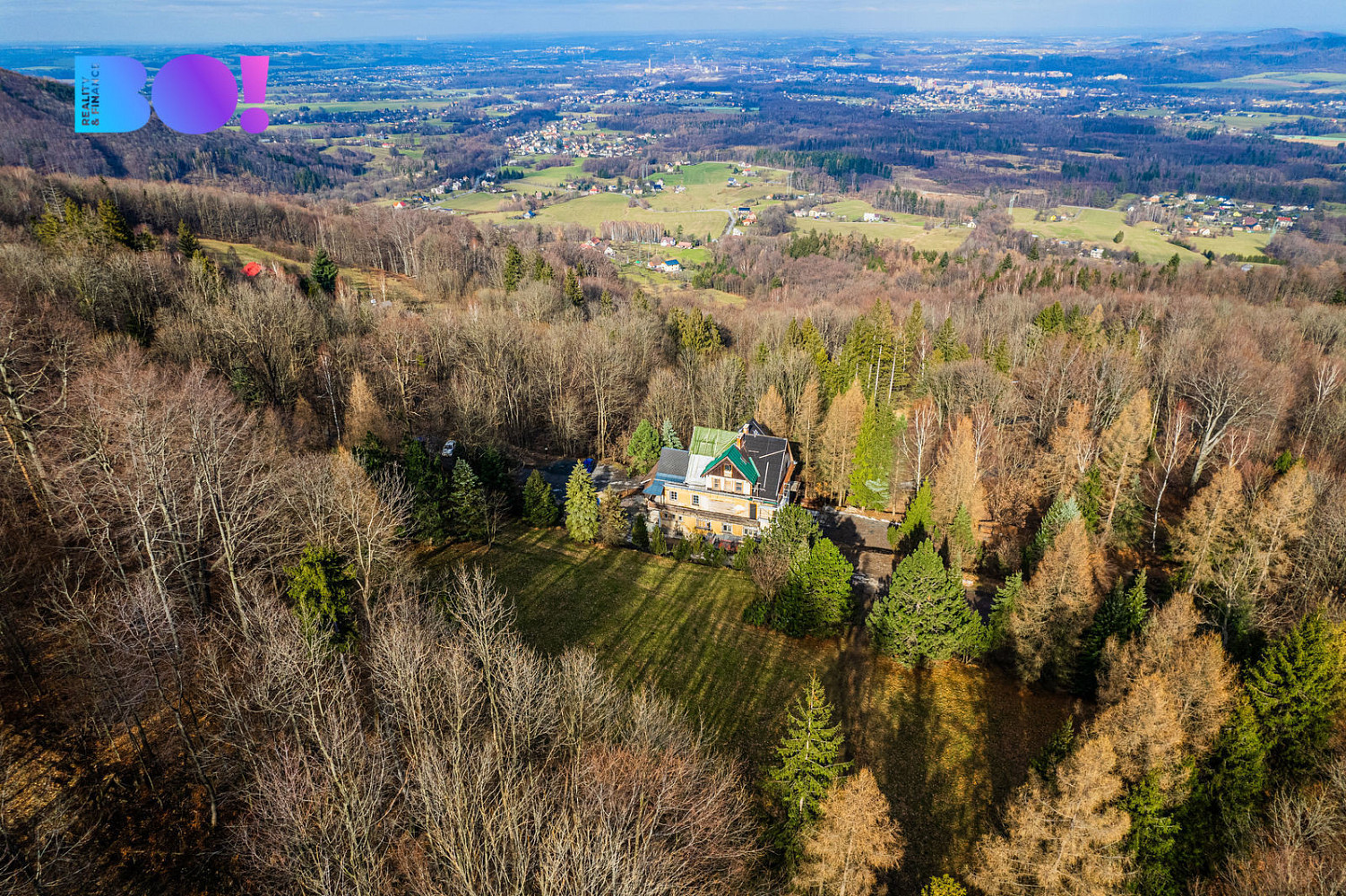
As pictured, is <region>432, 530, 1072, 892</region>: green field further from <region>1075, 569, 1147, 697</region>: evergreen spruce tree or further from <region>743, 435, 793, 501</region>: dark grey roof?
<region>743, 435, 793, 501</region>: dark grey roof

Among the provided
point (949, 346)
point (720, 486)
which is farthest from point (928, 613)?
point (949, 346)

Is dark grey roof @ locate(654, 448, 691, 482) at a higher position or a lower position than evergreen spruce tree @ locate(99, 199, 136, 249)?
lower

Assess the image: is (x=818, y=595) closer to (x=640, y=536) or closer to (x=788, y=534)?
(x=788, y=534)

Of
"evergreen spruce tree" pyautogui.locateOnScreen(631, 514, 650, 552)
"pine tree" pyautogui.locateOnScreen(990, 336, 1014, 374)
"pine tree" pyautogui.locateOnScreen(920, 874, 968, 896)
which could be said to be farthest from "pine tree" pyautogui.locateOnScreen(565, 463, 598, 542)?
"pine tree" pyautogui.locateOnScreen(990, 336, 1014, 374)

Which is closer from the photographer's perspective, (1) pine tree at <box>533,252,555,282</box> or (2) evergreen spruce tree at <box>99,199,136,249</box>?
(2) evergreen spruce tree at <box>99,199,136,249</box>

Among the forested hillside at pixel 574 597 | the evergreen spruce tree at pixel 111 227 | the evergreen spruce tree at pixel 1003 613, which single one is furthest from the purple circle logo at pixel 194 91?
the evergreen spruce tree at pixel 1003 613

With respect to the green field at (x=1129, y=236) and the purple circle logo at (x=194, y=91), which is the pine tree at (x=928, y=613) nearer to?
the purple circle logo at (x=194, y=91)
